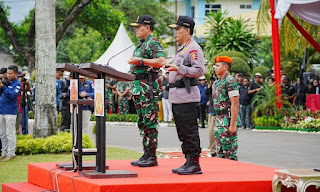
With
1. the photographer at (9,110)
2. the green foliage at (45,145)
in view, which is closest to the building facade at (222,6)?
the green foliage at (45,145)

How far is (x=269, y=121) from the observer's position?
21.9 metres

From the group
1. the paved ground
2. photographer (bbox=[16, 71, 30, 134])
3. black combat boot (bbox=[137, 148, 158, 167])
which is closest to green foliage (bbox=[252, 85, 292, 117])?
the paved ground

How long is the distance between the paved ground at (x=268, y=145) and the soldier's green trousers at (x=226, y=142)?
8.31ft

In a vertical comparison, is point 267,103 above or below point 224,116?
above

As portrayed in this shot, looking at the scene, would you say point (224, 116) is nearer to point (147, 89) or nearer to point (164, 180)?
point (147, 89)

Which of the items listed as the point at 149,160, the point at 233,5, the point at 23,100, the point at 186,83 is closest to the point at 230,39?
the point at 23,100

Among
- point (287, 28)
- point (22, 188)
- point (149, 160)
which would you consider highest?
point (287, 28)

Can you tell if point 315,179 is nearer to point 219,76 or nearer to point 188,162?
point 188,162

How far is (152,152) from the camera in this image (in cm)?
888

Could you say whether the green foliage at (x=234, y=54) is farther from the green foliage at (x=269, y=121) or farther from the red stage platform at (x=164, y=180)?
the red stage platform at (x=164, y=180)

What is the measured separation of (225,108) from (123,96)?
1833 cm

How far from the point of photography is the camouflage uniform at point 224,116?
10.1m

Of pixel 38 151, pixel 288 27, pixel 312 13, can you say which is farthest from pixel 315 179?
pixel 288 27

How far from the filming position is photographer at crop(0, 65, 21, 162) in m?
13.2
